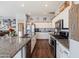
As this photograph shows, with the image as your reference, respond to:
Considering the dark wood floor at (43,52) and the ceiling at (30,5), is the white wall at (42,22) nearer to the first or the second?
the ceiling at (30,5)

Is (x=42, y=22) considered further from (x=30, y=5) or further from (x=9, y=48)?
(x=9, y=48)

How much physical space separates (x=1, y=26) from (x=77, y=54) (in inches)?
587

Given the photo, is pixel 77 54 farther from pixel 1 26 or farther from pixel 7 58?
pixel 1 26

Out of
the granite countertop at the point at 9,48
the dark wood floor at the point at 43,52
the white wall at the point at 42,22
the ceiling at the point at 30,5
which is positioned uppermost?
the ceiling at the point at 30,5

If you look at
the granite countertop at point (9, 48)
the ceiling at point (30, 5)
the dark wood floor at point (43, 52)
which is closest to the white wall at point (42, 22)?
the ceiling at point (30, 5)

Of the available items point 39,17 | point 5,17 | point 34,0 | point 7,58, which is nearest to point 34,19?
point 39,17

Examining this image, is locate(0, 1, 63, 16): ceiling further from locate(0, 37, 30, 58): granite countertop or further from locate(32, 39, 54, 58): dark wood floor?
locate(0, 37, 30, 58): granite countertop

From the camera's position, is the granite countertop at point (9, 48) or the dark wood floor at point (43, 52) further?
the dark wood floor at point (43, 52)

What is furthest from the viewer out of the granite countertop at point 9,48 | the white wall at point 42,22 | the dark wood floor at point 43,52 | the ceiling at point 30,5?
the white wall at point 42,22

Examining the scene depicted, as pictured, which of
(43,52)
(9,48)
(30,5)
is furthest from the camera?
(30,5)

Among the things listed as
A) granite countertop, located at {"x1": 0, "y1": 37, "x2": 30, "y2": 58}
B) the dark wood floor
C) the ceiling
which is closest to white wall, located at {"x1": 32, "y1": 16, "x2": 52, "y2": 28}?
the ceiling

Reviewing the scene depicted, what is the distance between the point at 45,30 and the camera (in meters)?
15.1

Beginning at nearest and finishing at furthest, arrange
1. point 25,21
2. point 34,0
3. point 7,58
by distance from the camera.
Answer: point 7,58, point 34,0, point 25,21

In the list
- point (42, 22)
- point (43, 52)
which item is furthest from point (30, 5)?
point (42, 22)
